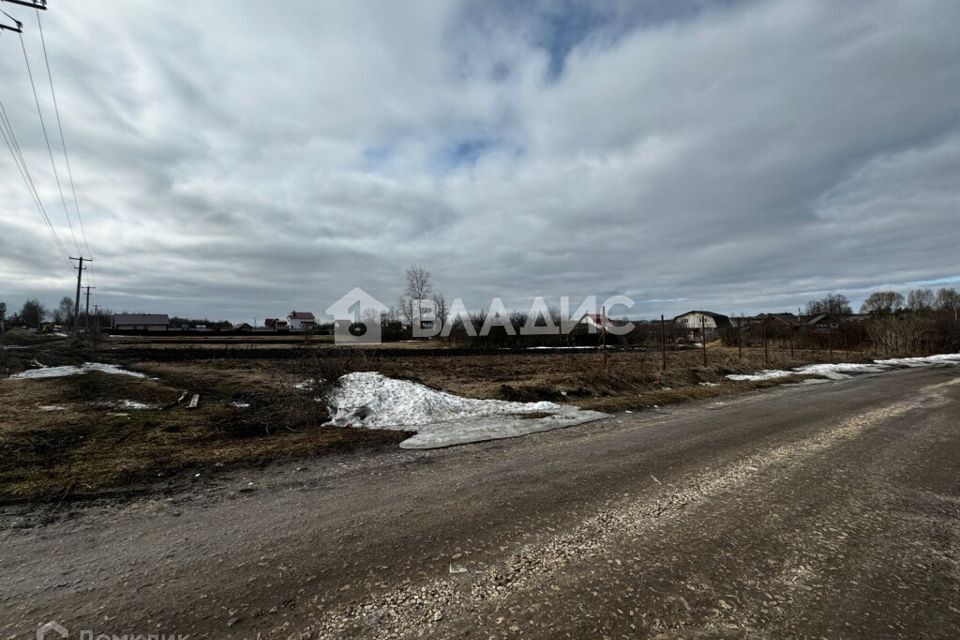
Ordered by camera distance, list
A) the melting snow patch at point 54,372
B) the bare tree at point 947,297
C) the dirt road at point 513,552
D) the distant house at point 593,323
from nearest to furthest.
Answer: the dirt road at point 513,552 → the melting snow patch at point 54,372 → the distant house at point 593,323 → the bare tree at point 947,297

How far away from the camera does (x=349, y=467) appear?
579 cm

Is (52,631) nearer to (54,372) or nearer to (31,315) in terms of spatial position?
(54,372)

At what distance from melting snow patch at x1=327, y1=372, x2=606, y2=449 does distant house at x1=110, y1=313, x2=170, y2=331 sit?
370ft

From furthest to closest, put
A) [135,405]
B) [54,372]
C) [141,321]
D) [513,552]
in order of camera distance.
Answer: [141,321]
[54,372]
[135,405]
[513,552]

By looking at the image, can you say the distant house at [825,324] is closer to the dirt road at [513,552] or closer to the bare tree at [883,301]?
the bare tree at [883,301]

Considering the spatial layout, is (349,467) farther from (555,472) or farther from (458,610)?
(458,610)

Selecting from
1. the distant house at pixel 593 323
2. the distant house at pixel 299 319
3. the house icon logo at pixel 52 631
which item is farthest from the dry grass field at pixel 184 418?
the distant house at pixel 299 319

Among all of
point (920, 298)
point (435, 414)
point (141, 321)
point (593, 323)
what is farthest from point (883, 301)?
point (141, 321)

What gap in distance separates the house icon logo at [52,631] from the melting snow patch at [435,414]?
4.55m

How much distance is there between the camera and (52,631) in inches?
97.9

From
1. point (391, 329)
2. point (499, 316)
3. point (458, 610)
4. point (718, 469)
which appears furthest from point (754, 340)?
point (458, 610)

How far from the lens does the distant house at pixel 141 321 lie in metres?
99.4

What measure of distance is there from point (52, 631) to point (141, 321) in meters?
126

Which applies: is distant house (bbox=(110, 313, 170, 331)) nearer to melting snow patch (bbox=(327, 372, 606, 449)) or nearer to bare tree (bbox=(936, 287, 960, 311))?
melting snow patch (bbox=(327, 372, 606, 449))
